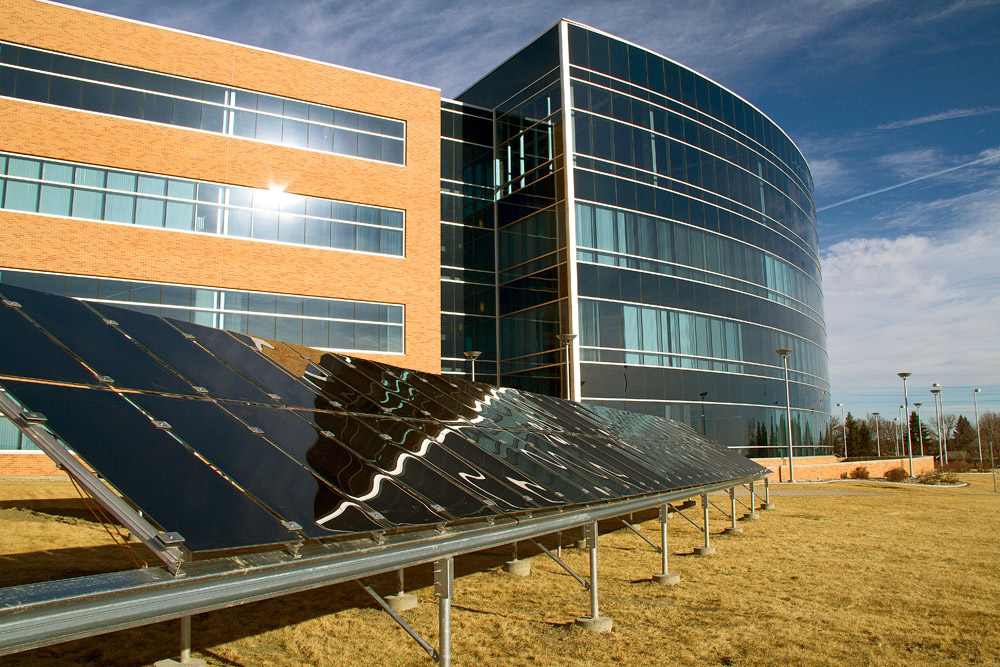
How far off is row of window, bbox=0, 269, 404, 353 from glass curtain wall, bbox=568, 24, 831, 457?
1009cm

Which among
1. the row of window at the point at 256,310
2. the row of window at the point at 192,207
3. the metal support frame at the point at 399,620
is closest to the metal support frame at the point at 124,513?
the metal support frame at the point at 399,620

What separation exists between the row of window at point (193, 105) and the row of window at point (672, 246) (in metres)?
10.1

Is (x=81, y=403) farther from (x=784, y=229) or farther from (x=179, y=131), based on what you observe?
(x=784, y=229)

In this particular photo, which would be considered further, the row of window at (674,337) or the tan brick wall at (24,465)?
the row of window at (674,337)

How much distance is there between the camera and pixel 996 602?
1119 cm

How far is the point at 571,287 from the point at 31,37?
24267 millimetres

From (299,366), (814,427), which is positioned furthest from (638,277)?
(299,366)

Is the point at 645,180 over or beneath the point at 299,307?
over

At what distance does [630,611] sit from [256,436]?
21.4ft

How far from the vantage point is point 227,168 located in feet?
98.2

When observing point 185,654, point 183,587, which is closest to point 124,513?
point 183,587

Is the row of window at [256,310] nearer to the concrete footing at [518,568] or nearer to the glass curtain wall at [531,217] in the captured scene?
the glass curtain wall at [531,217]

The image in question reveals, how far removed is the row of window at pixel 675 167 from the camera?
3741 cm

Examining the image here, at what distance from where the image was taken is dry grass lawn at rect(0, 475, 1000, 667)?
781cm
